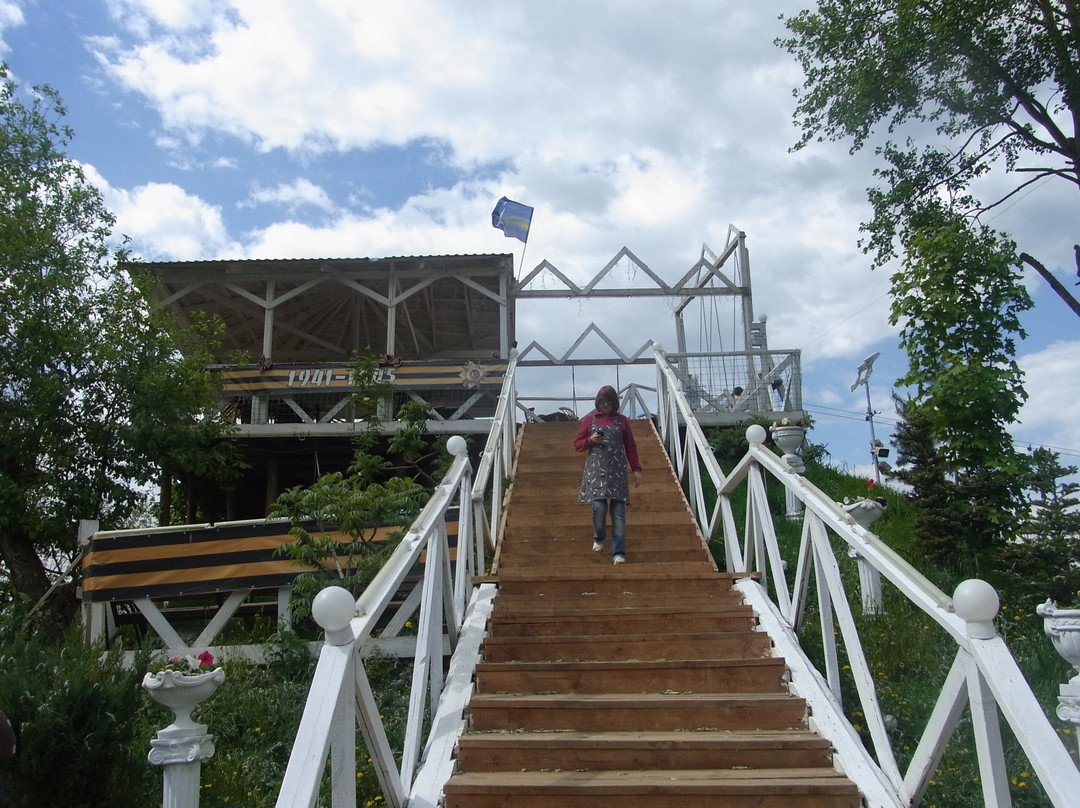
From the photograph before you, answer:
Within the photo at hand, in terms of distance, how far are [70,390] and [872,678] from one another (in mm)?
8394

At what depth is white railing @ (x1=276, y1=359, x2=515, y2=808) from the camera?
2.48 m

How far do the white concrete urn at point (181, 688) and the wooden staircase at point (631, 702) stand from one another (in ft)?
3.09

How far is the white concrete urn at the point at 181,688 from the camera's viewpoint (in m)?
2.93


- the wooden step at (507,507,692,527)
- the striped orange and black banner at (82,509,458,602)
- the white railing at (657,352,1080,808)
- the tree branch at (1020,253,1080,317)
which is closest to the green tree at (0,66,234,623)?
the striped orange and black banner at (82,509,458,602)

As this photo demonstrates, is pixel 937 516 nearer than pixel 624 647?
No

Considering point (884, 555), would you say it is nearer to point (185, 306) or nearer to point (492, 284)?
point (492, 284)

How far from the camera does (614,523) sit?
5.64m

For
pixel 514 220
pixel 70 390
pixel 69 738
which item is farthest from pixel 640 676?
pixel 514 220

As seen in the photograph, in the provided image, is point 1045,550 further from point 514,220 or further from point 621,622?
point 514,220

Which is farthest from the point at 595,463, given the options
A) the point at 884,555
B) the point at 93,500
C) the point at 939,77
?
the point at 939,77

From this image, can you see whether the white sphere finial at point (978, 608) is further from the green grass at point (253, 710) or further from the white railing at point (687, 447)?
the white railing at point (687, 447)

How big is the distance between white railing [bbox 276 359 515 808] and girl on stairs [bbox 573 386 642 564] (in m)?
0.86

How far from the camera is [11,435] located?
8.85 metres

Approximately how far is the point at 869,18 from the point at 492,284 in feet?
21.2
